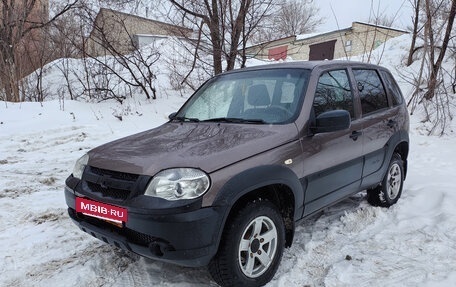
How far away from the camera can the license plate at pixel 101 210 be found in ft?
8.33

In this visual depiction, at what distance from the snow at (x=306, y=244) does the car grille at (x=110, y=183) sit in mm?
749

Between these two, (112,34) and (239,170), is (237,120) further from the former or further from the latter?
(112,34)

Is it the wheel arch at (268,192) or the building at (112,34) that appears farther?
the building at (112,34)

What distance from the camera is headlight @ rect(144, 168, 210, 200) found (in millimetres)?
2451

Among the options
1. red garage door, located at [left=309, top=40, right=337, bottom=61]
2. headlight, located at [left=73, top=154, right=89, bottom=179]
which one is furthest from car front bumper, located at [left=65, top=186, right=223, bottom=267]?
red garage door, located at [left=309, top=40, right=337, bottom=61]

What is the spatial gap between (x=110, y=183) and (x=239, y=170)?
92cm

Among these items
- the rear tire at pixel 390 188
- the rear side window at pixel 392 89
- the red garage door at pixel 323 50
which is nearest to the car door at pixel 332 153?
the rear tire at pixel 390 188

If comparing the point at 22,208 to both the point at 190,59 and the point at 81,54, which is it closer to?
the point at 190,59

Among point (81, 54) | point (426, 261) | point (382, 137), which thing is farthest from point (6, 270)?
point (81, 54)

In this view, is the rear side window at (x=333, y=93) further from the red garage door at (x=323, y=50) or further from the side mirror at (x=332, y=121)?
the red garage door at (x=323, y=50)

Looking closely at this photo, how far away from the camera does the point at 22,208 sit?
175 inches

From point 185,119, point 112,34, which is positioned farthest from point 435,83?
point 112,34

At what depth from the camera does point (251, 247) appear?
277 cm

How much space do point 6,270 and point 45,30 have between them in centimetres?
1579
